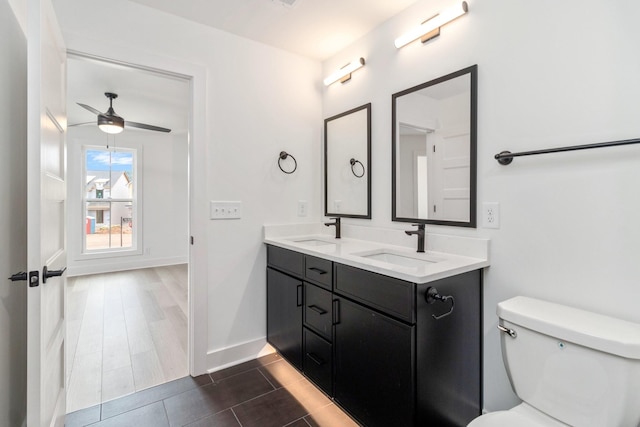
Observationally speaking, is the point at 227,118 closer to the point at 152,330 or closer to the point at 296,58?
the point at 296,58

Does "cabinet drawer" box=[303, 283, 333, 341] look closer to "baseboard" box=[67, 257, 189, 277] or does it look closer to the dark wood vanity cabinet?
the dark wood vanity cabinet

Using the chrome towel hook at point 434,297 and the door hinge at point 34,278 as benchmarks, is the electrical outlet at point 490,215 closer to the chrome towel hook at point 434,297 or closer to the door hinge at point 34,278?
the chrome towel hook at point 434,297

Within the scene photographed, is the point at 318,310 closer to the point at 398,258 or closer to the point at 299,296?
the point at 299,296

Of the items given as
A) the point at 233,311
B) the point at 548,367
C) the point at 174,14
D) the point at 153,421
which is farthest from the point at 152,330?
the point at 548,367

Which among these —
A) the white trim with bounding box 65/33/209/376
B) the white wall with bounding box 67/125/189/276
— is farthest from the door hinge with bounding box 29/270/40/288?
the white wall with bounding box 67/125/189/276

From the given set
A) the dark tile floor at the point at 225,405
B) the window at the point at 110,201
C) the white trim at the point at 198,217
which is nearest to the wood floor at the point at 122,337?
the dark tile floor at the point at 225,405

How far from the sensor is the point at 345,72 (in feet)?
7.70

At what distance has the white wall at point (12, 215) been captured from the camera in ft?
3.90

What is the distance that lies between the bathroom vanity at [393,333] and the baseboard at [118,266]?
3.79 m

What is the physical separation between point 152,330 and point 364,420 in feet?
7.17

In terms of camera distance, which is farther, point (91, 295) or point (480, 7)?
point (91, 295)

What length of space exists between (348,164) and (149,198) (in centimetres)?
437

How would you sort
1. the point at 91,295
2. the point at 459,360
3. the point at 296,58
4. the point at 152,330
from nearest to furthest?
the point at 459,360
the point at 296,58
the point at 152,330
the point at 91,295

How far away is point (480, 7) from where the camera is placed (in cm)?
156
